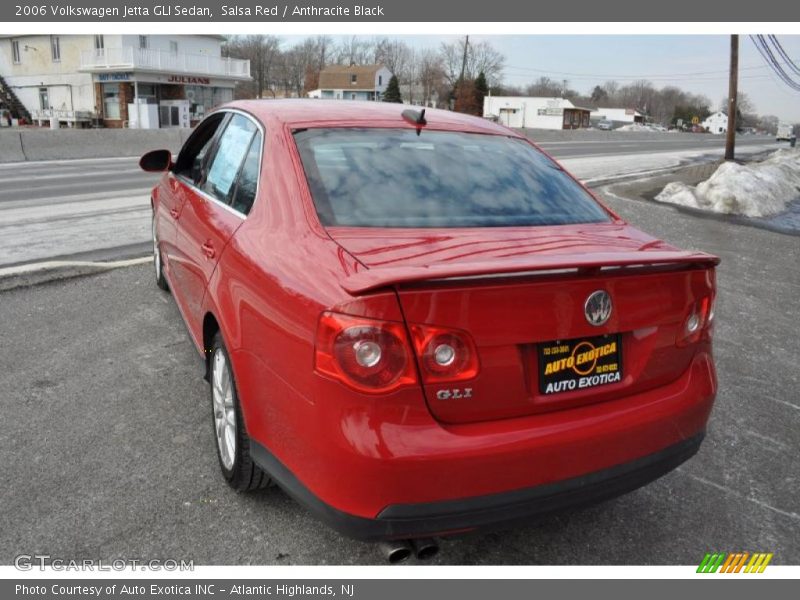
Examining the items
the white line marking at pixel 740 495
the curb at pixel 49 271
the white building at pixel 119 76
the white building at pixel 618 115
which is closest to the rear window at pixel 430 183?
the white line marking at pixel 740 495

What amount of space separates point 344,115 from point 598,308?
1708mm

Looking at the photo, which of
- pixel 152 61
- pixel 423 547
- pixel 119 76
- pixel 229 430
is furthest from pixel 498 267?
pixel 119 76

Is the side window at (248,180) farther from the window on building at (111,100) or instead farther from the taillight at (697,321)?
the window on building at (111,100)

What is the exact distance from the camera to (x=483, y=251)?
2455 mm

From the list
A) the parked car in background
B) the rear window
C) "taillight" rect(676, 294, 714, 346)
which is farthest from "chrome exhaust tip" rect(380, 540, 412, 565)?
the parked car in background

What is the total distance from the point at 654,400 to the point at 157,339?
3583 mm

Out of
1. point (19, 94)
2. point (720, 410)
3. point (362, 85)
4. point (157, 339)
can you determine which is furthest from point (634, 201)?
point (362, 85)

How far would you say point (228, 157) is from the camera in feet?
12.1

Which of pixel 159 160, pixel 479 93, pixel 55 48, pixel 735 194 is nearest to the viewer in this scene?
pixel 159 160

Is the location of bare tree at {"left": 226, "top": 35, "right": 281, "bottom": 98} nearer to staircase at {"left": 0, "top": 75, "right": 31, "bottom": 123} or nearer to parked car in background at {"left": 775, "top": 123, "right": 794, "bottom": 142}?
staircase at {"left": 0, "top": 75, "right": 31, "bottom": 123}

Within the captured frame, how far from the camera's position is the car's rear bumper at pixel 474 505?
2152 mm

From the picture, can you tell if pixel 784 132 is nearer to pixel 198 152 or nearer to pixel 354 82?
pixel 354 82

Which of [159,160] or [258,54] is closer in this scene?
[159,160]

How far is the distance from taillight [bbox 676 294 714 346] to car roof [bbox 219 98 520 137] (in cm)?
154
